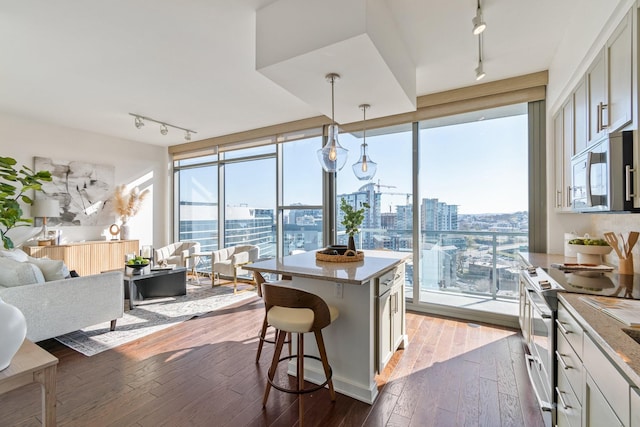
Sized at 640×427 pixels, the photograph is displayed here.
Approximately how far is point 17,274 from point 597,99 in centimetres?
475

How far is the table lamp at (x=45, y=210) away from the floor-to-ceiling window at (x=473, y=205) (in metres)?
5.69

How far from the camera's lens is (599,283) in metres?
1.86

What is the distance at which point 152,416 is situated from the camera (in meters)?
1.98

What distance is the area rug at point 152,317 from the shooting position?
3092mm

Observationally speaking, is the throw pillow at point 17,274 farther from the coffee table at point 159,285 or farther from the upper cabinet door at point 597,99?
the upper cabinet door at point 597,99

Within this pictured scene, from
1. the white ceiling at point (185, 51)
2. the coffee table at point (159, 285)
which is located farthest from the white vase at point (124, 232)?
the white ceiling at point (185, 51)

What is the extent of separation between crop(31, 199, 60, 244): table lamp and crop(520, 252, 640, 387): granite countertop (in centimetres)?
646

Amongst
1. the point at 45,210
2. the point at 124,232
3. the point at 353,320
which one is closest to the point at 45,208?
the point at 45,210

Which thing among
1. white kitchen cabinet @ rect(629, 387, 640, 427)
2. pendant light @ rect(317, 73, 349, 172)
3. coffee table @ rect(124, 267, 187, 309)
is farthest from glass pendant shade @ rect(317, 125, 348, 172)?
coffee table @ rect(124, 267, 187, 309)

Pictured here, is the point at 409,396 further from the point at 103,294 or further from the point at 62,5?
the point at 62,5

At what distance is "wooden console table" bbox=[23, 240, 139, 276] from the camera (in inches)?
184

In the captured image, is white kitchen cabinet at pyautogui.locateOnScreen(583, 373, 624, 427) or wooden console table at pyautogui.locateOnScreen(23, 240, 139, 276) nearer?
white kitchen cabinet at pyautogui.locateOnScreen(583, 373, 624, 427)

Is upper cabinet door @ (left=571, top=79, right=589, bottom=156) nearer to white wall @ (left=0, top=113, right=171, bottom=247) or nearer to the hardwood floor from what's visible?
the hardwood floor

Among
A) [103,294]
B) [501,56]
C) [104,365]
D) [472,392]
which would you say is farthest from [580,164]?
[103,294]
